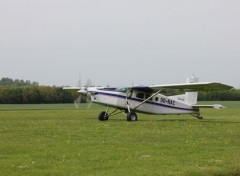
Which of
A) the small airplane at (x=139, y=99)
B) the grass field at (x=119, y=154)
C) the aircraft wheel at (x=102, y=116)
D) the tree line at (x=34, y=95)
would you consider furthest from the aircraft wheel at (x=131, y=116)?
the tree line at (x=34, y=95)

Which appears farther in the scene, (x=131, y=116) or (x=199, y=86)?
(x=131, y=116)

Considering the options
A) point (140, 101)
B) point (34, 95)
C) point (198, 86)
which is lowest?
point (34, 95)

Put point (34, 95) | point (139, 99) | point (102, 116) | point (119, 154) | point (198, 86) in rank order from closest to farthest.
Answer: point (119, 154)
point (198, 86)
point (102, 116)
point (139, 99)
point (34, 95)

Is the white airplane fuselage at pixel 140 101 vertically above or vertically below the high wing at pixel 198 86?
below

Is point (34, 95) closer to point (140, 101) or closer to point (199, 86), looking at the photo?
point (140, 101)

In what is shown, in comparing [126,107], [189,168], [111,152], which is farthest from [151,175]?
[126,107]

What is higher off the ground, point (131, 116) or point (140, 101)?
point (140, 101)

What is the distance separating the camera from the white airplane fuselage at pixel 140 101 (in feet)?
107

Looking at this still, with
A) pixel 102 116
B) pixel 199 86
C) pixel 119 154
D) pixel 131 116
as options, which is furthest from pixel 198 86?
pixel 119 154

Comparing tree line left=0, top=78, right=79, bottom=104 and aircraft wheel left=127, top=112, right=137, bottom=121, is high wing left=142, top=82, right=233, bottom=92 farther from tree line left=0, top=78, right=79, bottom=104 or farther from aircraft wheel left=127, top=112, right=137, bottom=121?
tree line left=0, top=78, right=79, bottom=104

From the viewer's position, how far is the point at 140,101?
33.3 m

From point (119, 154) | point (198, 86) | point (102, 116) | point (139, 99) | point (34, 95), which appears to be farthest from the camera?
point (34, 95)

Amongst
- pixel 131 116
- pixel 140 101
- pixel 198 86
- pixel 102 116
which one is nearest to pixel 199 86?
pixel 198 86

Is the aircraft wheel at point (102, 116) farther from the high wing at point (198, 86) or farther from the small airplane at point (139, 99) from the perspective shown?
the high wing at point (198, 86)
